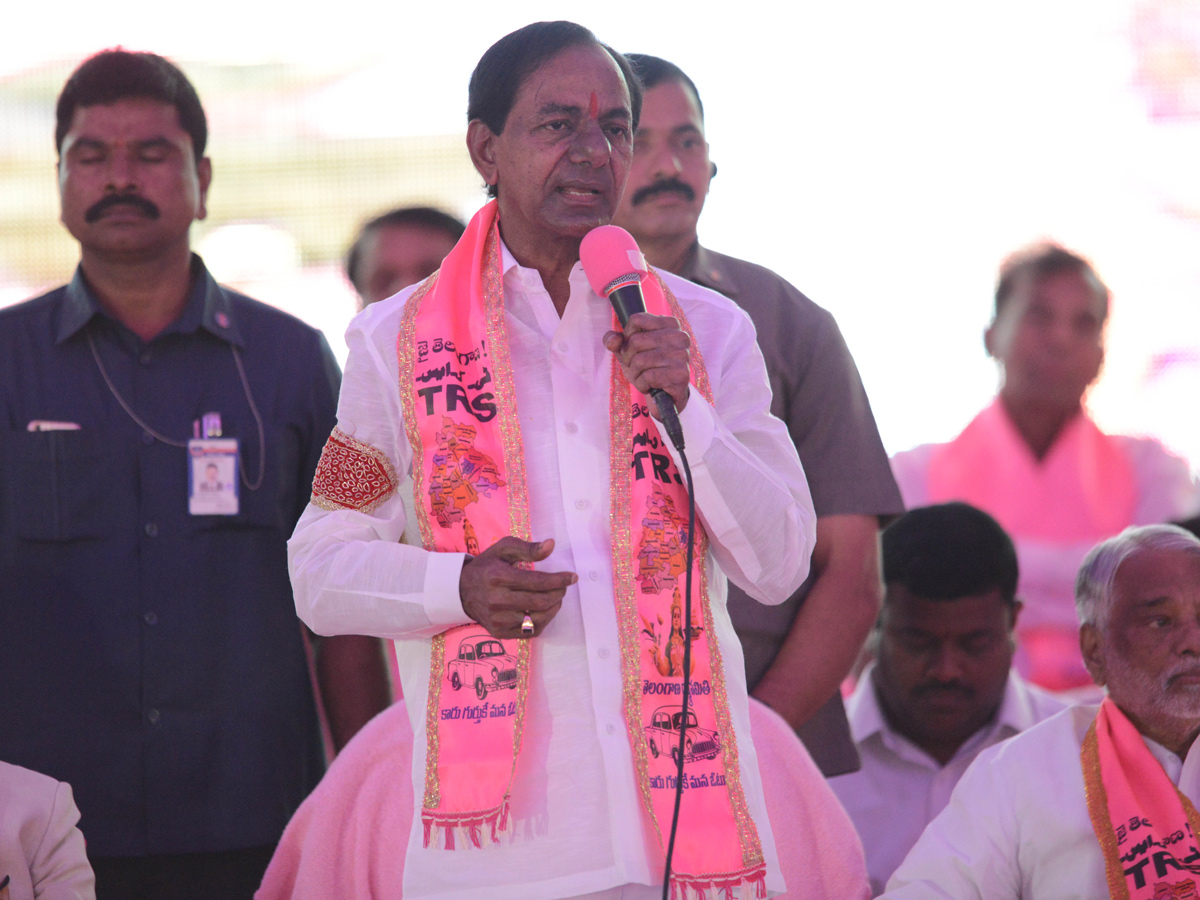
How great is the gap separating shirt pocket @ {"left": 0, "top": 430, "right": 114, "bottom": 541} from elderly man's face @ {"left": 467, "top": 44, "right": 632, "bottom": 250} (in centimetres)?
135

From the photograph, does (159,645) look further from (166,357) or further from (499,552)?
(499,552)

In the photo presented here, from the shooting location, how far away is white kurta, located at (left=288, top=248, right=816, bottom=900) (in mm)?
1925

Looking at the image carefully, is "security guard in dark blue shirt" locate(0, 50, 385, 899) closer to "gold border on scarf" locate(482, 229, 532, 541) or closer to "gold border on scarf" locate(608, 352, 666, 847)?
"gold border on scarf" locate(482, 229, 532, 541)

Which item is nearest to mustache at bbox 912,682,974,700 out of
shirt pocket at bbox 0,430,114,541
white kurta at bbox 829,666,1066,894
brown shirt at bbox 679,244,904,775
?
white kurta at bbox 829,666,1066,894

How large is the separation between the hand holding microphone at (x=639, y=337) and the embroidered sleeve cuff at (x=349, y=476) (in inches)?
16.1

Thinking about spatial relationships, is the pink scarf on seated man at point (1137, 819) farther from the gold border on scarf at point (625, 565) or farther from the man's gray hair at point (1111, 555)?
the gold border on scarf at point (625, 565)

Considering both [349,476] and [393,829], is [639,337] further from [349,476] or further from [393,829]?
[393,829]

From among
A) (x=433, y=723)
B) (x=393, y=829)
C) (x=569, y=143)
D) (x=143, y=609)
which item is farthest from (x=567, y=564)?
(x=143, y=609)

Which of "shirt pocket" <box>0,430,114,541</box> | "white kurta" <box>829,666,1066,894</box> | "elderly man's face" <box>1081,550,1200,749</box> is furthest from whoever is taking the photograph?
"white kurta" <box>829,666,1066,894</box>

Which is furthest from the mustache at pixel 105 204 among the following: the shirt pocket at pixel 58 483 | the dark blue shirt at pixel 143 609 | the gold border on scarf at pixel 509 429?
the gold border on scarf at pixel 509 429

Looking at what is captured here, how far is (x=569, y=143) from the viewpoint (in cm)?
208

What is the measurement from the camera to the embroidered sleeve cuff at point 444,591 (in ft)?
6.26

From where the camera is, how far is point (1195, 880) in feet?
8.49

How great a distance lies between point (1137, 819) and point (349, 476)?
1561 mm
